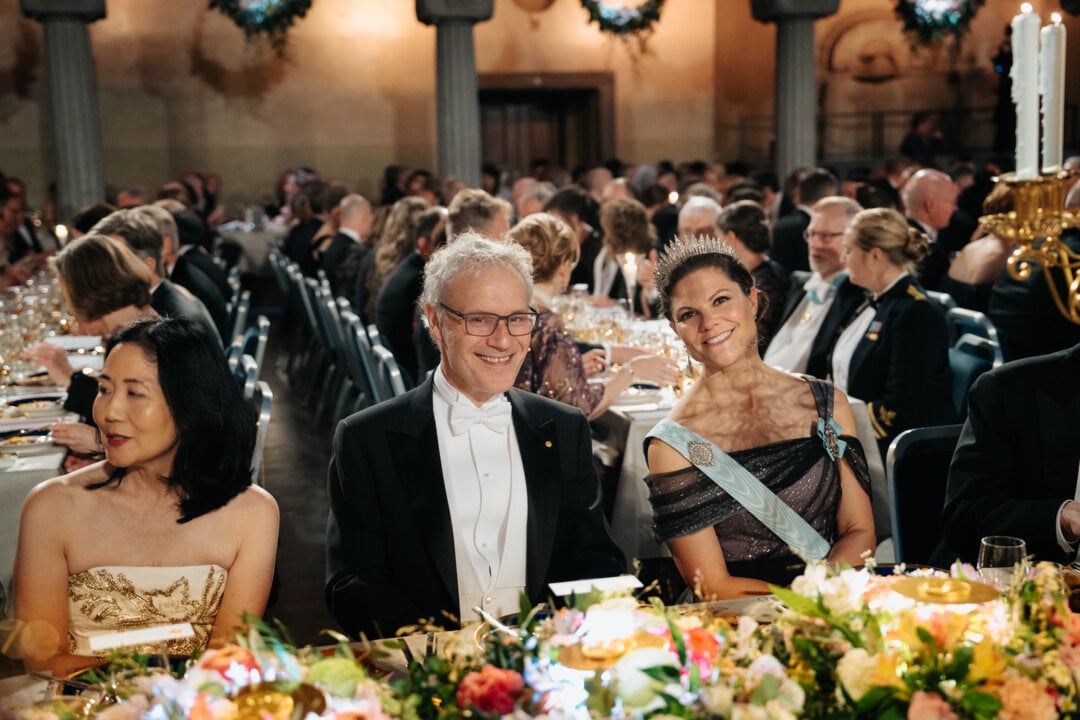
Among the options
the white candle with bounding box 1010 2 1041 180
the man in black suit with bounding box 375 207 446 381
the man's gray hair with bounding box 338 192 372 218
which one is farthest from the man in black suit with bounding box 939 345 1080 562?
the man's gray hair with bounding box 338 192 372 218

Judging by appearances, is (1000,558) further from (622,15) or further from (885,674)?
(622,15)

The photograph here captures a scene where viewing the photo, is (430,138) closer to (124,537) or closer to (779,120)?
(779,120)

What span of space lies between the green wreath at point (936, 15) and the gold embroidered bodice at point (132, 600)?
13583 millimetres

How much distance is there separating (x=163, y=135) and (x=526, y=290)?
13365 millimetres

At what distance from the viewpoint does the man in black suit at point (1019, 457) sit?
2459 millimetres

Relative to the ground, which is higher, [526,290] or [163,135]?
[163,135]

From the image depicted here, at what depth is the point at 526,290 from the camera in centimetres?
249

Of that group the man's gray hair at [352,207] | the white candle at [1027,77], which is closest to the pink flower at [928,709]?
the white candle at [1027,77]

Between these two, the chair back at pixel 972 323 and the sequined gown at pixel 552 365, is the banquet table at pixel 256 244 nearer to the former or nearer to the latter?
the chair back at pixel 972 323

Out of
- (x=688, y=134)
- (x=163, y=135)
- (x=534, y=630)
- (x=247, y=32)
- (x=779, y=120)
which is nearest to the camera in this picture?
(x=534, y=630)

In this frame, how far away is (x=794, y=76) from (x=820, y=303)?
739 cm

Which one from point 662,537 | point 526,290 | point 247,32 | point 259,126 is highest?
point 247,32

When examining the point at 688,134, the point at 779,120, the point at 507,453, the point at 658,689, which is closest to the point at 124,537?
the point at 507,453

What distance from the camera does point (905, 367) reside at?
4.04 m
